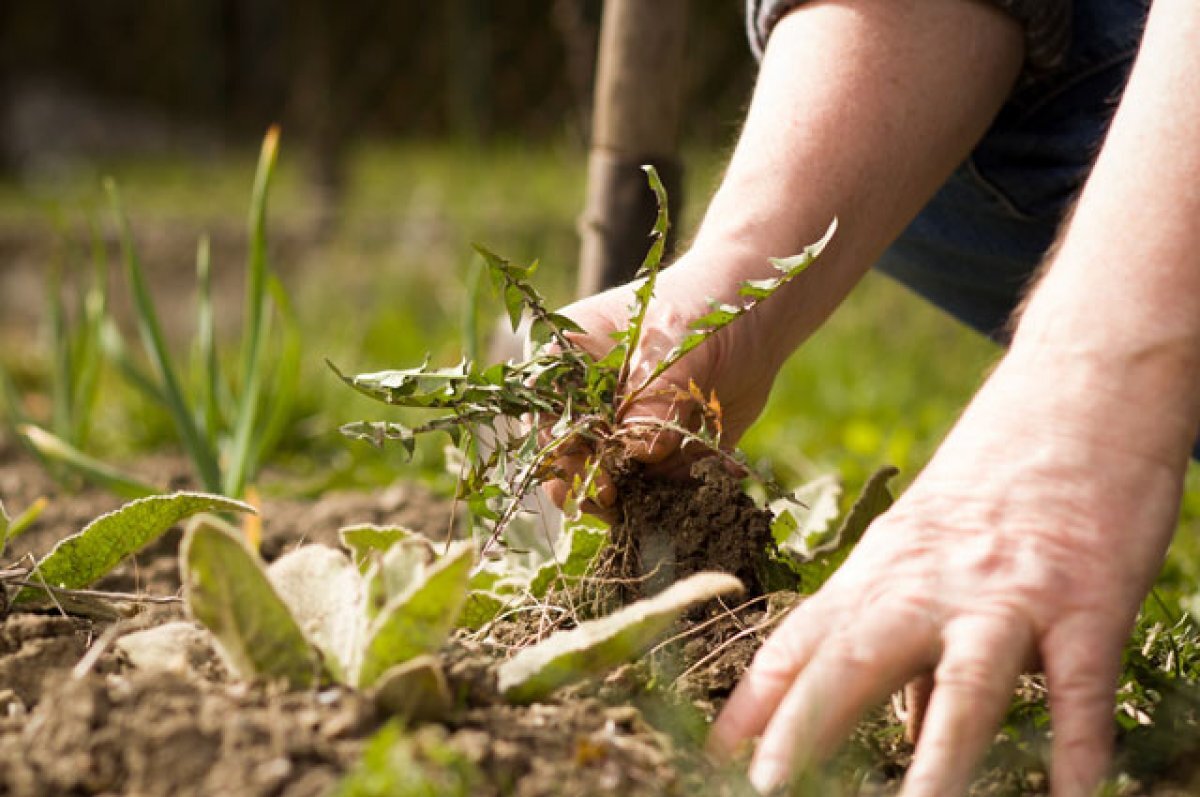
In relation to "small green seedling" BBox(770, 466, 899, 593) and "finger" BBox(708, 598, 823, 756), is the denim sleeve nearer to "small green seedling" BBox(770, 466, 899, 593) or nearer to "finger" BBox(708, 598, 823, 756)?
"small green seedling" BBox(770, 466, 899, 593)

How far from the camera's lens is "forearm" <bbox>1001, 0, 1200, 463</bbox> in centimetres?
98

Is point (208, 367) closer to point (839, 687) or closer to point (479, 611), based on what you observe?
point (479, 611)

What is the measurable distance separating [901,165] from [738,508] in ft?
1.90

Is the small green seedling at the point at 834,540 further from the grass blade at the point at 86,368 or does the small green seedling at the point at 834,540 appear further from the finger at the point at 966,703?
the grass blade at the point at 86,368

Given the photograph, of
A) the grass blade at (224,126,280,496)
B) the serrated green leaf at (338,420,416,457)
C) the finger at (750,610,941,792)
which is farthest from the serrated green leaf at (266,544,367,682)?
the grass blade at (224,126,280,496)

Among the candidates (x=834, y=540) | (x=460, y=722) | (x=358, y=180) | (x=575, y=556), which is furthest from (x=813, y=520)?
(x=358, y=180)

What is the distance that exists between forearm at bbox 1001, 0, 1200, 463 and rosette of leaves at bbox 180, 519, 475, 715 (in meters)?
0.50

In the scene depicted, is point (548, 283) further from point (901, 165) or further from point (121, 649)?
point (121, 649)

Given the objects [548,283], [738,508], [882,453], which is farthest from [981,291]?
[548,283]

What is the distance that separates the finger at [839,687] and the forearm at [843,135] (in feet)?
1.64

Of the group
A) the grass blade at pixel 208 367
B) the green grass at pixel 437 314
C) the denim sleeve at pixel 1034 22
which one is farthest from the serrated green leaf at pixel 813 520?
the grass blade at pixel 208 367

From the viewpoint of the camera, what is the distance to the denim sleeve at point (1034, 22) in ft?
5.46

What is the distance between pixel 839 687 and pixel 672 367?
0.40 metres

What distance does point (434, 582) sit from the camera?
92cm
